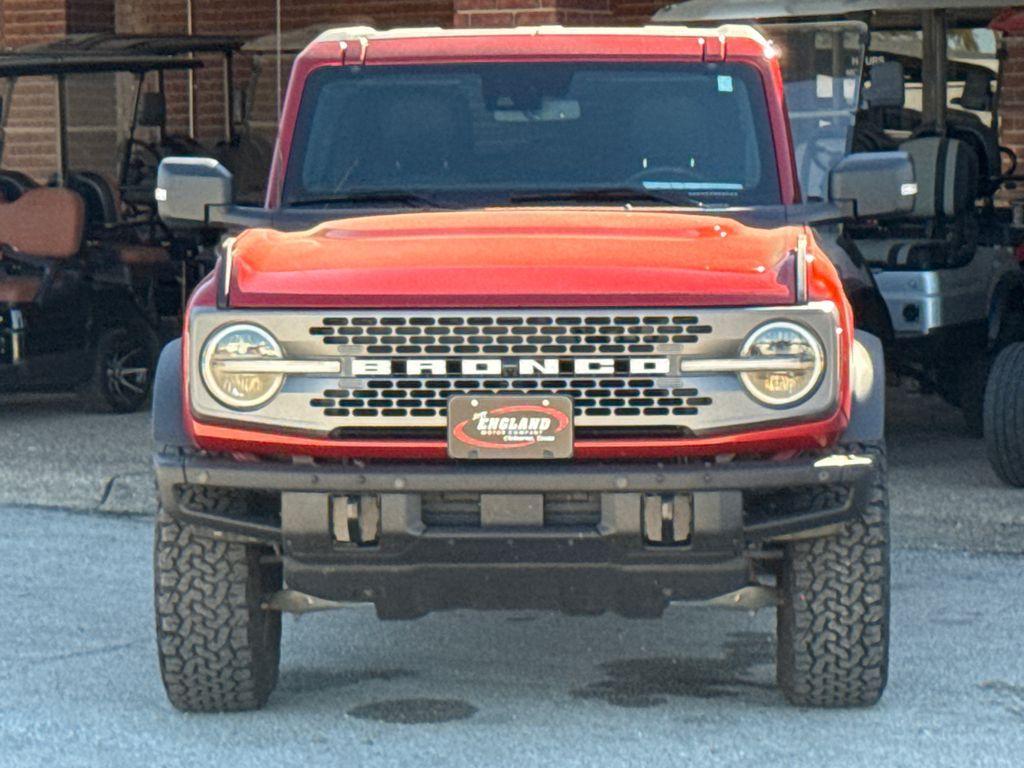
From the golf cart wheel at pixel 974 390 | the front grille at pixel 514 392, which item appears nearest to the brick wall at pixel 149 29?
the golf cart wheel at pixel 974 390

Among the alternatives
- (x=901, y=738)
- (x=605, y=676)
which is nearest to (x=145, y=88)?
(x=605, y=676)

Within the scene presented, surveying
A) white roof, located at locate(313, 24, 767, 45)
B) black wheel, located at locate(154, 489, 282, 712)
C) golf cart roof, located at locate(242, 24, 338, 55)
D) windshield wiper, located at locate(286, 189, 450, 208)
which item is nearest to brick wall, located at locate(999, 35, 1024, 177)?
golf cart roof, located at locate(242, 24, 338, 55)

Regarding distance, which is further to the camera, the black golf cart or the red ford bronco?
the black golf cart

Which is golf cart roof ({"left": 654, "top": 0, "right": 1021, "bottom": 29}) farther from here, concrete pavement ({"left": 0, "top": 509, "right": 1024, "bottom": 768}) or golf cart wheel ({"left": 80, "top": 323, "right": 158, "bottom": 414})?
concrete pavement ({"left": 0, "top": 509, "right": 1024, "bottom": 768})

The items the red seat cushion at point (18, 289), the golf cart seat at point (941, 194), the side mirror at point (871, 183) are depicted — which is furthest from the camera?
the red seat cushion at point (18, 289)

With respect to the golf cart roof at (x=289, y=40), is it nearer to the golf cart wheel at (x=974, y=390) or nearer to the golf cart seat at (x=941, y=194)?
the golf cart seat at (x=941, y=194)

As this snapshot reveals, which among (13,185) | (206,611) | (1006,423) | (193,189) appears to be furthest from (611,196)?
(13,185)

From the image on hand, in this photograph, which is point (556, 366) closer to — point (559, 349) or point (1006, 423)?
point (559, 349)

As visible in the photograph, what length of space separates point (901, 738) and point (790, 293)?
1212 millimetres

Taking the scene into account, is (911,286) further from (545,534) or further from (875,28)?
(545,534)

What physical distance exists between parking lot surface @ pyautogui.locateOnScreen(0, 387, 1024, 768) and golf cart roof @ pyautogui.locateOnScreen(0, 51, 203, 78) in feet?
16.0

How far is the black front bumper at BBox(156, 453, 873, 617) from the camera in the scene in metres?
5.53

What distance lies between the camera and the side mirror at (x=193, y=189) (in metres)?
6.61

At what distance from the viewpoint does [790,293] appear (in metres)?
5.63
